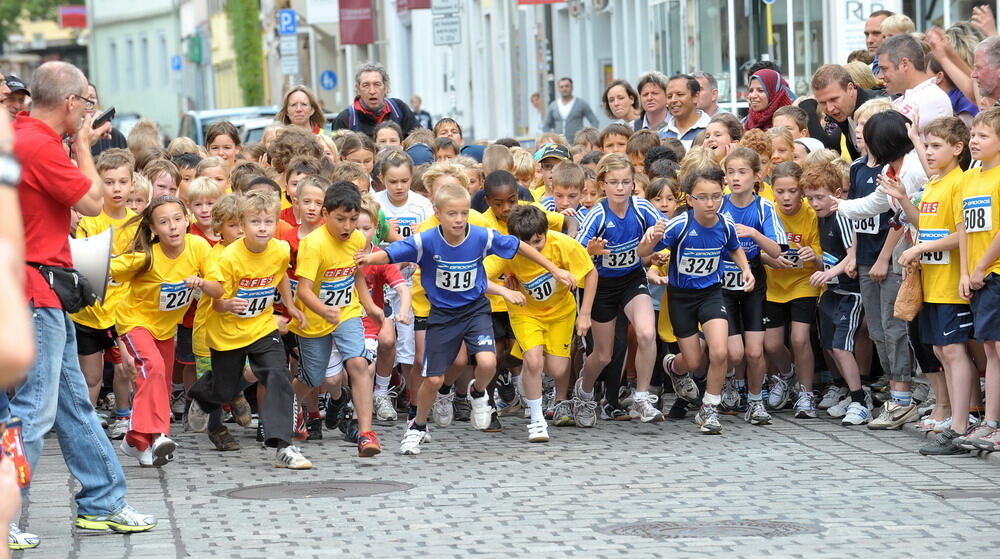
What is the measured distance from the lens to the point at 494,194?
11.0 meters

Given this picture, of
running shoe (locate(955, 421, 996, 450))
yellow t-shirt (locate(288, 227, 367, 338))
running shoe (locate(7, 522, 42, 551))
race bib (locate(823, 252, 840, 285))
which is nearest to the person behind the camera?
running shoe (locate(7, 522, 42, 551))

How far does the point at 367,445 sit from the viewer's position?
9828 millimetres

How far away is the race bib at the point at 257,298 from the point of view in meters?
9.98

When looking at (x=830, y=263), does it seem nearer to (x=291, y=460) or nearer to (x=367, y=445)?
(x=367, y=445)

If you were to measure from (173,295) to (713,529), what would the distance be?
390 cm

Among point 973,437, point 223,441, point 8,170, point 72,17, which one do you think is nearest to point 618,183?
point 973,437

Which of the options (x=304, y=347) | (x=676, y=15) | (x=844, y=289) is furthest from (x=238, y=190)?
(x=676, y=15)

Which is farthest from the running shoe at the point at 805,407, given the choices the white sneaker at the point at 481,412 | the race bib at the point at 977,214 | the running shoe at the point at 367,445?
the running shoe at the point at 367,445

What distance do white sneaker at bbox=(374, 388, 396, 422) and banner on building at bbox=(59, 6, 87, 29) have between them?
79.5 metres

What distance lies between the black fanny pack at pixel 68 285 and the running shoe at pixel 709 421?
4512 millimetres

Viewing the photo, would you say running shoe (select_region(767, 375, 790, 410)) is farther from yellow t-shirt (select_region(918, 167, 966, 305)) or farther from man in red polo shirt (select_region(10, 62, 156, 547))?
man in red polo shirt (select_region(10, 62, 156, 547))

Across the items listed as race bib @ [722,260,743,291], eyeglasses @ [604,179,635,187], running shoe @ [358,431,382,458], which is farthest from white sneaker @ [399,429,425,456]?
race bib @ [722,260,743,291]

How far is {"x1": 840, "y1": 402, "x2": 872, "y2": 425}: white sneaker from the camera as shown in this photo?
10.9 meters

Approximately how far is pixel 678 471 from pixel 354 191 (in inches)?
102
